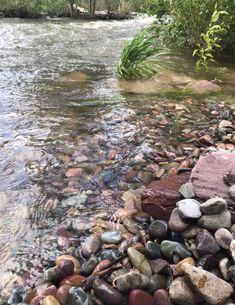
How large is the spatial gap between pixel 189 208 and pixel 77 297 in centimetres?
84

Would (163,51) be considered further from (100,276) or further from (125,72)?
(100,276)

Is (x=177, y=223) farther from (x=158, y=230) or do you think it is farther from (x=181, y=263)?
(x=181, y=263)

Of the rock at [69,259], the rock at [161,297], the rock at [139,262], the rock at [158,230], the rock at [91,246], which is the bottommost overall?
the rock at [69,259]

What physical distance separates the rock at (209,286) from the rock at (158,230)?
0.45m

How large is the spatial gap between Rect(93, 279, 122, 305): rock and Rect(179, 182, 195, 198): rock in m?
0.86

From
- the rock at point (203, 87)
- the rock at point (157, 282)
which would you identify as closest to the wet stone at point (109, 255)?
the rock at point (157, 282)

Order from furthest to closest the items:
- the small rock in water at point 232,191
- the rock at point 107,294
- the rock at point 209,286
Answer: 1. the small rock in water at point 232,191
2. the rock at point 107,294
3. the rock at point 209,286

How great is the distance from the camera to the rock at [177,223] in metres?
2.18

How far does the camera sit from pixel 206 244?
2.00 metres

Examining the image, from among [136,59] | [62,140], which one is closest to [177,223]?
[62,140]

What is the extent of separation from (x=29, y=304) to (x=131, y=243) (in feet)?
2.30

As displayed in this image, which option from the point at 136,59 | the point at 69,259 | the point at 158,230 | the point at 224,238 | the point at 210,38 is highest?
the point at 210,38

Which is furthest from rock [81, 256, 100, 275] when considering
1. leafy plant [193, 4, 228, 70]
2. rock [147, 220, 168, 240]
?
leafy plant [193, 4, 228, 70]

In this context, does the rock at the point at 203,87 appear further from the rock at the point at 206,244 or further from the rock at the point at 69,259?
the rock at the point at 69,259
